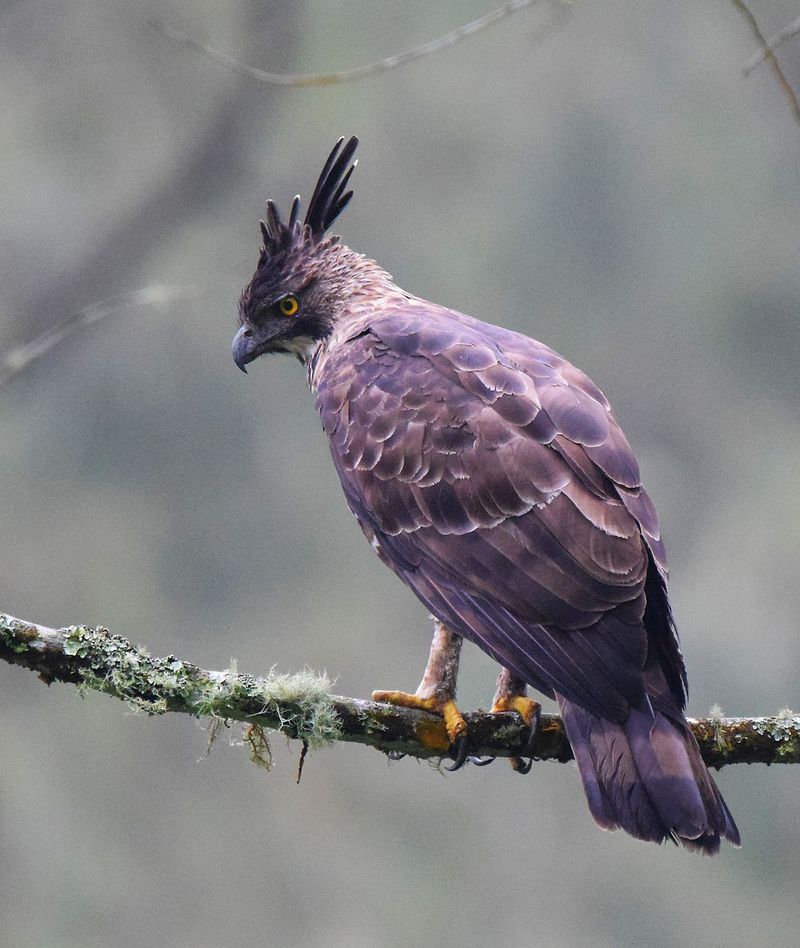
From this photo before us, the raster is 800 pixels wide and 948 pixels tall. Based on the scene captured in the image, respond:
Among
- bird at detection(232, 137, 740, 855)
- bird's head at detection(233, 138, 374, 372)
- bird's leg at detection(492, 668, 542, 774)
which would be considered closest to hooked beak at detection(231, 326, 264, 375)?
bird's head at detection(233, 138, 374, 372)

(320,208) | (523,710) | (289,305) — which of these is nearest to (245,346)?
(289,305)

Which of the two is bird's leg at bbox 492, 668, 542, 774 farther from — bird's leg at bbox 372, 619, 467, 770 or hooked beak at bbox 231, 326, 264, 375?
hooked beak at bbox 231, 326, 264, 375

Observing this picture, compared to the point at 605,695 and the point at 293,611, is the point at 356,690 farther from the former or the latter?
the point at 605,695

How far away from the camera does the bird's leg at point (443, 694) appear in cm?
346

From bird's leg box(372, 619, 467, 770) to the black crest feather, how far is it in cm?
167

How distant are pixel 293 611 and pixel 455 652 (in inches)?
271

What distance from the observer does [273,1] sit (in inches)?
359

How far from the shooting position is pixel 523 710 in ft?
12.1

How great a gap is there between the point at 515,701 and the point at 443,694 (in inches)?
9.3

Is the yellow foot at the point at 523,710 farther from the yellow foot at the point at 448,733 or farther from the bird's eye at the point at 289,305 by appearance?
the bird's eye at the point at 289,305

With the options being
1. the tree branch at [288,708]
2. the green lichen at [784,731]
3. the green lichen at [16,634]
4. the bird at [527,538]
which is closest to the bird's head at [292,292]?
the bird at [527,538]

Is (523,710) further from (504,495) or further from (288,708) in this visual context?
(288,708)

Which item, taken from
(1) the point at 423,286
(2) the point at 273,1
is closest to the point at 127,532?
(1) the point at 423,286

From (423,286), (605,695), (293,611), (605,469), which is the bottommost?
(605,695)
